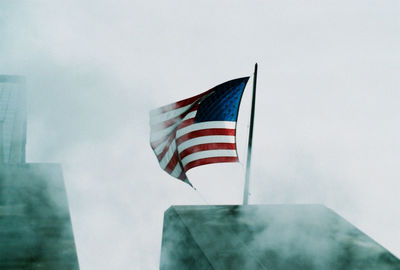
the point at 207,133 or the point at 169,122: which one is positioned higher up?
the point at 169,122

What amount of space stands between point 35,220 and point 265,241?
4.98 m

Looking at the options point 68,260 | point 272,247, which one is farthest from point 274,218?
point 68,260

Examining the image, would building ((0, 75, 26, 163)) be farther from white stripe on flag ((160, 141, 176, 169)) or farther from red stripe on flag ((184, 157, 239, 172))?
red stripe on flag ((184, 157, 239, 172))

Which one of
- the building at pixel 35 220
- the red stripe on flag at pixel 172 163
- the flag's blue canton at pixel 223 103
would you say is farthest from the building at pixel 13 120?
the flag's blue canton at pixel 223 103

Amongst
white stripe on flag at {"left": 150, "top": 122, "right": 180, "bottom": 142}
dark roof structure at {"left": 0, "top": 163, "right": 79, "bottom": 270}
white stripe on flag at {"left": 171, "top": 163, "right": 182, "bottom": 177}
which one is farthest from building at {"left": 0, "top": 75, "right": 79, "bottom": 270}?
white stripe on flag at {"left": 150, "top": 122, "right": 180, "bottom": 142}

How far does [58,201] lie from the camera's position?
11.0 metres

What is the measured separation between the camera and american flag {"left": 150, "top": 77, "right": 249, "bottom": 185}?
7.55 m

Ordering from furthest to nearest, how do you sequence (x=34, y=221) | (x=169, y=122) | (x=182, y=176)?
(x=34, y=221)
(x=169, y=122)
(x=182, y=176)

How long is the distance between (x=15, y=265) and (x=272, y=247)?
12.8ft

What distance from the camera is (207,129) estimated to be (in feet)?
24.8

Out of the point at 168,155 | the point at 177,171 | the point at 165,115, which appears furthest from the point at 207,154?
the point at 165,115

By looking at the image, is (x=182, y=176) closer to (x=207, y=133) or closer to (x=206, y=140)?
(x=206, y=140)

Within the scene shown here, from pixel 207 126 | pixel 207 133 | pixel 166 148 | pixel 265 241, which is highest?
pixel 207 126

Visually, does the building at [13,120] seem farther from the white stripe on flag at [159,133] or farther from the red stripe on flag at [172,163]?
the red stripe on flag at [172,163]
